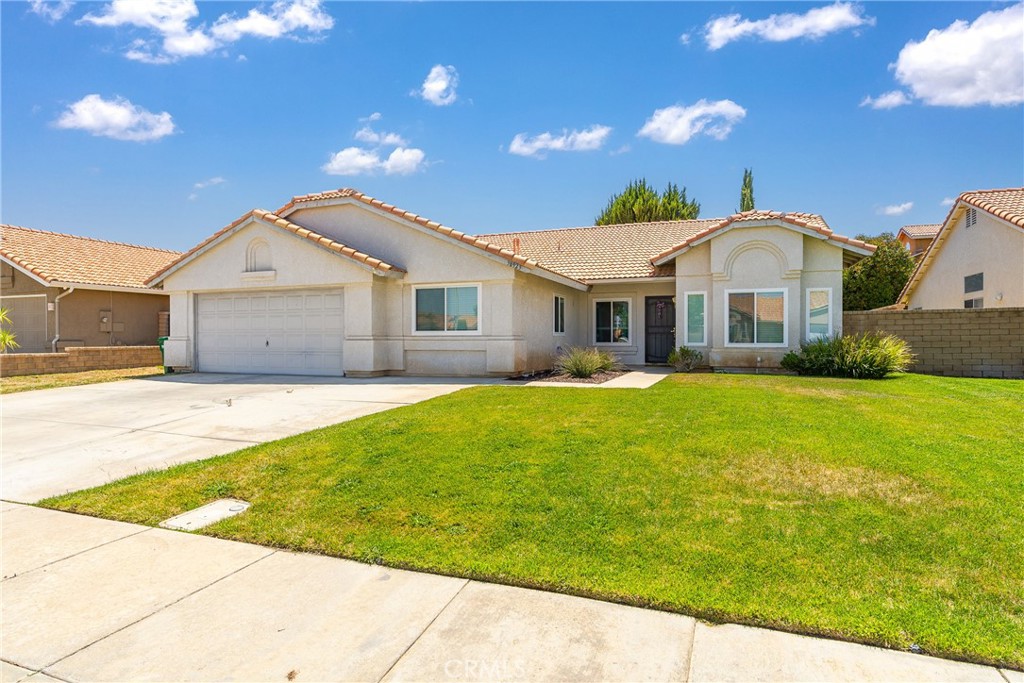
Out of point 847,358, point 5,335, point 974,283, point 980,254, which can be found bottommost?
point 847,358

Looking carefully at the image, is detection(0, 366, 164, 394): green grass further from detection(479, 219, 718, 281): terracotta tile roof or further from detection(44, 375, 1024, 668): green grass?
detection(479, 219, 718, 281): terracotta tile roof

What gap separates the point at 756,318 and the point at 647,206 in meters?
22.2

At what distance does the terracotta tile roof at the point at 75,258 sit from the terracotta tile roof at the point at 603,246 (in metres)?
14.4

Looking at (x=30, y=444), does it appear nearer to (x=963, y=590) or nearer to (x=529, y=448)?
(x=529, y=448)

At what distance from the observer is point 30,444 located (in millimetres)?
8328

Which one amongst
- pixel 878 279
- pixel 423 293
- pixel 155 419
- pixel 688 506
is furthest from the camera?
pixel 878 279

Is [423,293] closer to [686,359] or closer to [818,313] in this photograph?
[686,359]

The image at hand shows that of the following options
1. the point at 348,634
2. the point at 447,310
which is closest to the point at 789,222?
the point at 447,310

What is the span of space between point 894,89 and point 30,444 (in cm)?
2101

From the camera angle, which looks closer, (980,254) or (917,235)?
(980,254)

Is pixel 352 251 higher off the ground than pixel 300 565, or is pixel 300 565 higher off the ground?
pixel 352 251

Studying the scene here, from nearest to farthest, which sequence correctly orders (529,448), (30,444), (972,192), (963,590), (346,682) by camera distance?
(346,682)
(963,590)
(529,448)
(30,444)
(972,192)

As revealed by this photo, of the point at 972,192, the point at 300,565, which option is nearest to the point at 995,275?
the point at 972,192

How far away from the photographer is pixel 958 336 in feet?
54.2
